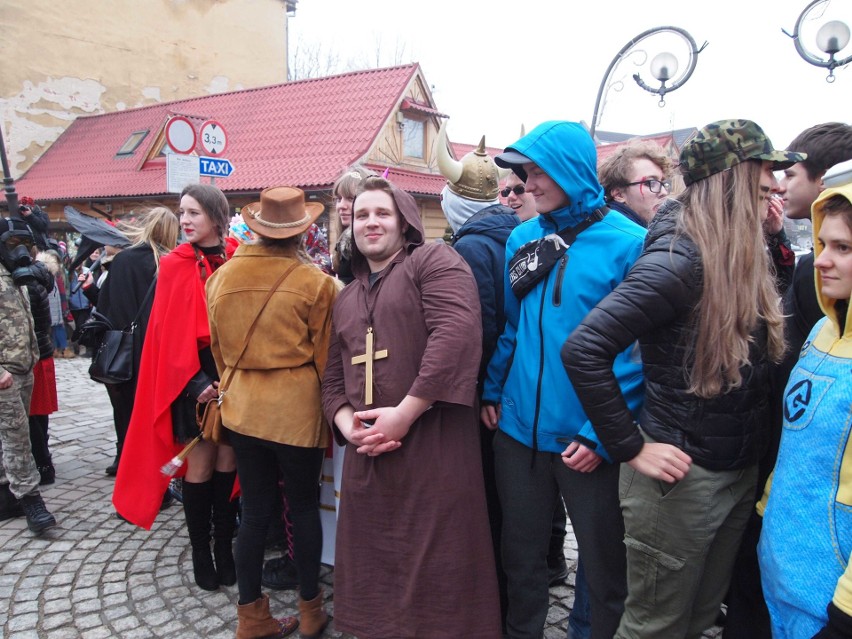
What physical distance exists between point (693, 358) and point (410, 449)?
1.03 metres

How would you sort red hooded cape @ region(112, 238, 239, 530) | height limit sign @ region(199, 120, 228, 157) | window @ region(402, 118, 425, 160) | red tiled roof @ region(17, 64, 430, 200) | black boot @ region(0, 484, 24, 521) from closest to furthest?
1. red hooded cape @ region(112, 238, 239, 530)
2. black boot @ region(0, 484, 24, 521)
3. height limit sign @ region(199, 120, 228, 157)
4. red tiled roof @ region(17, 64, 430, 200)
5. window @ region(402, 118, 425, 160)

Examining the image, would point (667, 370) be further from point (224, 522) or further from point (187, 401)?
point (224, 522)

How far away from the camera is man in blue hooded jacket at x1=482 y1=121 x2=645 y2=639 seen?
2.04 meters

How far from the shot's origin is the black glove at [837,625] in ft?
4.18

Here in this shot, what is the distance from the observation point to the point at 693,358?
5.63ft

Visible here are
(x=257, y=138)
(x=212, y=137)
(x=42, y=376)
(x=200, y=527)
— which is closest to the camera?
(x=200, y=527)

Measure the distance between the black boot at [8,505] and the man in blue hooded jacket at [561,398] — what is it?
353 cm

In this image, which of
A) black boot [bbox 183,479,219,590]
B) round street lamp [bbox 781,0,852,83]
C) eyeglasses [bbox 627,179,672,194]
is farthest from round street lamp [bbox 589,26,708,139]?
black boot [bbox 183,479,219,590]

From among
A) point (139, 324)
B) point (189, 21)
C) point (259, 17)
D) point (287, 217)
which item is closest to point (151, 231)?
point (139, 324)

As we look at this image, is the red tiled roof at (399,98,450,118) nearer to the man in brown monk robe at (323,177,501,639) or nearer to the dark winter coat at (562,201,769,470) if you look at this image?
the man in brown monk robe at (323,177,501,639)

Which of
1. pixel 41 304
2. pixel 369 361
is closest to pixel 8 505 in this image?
pixel 41 304

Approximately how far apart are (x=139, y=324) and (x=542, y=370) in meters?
2.62

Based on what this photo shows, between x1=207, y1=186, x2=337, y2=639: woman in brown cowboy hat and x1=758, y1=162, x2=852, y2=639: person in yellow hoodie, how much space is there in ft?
5.73

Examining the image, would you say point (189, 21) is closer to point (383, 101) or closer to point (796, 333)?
point (383, 101)
